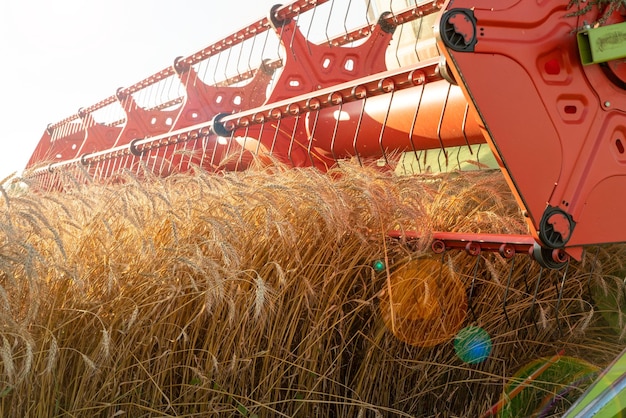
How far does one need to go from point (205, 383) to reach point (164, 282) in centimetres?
36

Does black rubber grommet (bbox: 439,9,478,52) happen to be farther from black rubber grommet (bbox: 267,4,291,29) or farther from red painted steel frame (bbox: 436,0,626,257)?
black rubber grommet (bbox: 267,4,291,29)

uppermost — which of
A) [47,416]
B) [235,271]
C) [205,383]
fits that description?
[235,271]

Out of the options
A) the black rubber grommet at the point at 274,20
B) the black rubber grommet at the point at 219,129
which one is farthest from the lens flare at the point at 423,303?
the black rubber grommet at the point at 274,20

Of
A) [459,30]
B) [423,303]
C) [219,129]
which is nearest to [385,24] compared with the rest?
[219,129]

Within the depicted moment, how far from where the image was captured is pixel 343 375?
100 inches


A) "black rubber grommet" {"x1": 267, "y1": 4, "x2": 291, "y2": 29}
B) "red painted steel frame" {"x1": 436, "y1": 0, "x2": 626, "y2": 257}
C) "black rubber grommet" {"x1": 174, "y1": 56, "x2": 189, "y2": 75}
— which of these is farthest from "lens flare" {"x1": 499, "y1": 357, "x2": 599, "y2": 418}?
"black rubber grommet" {"x1": 174, "y1": 56, "x2": 189, "y2": 75}

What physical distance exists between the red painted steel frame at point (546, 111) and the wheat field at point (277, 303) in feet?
1.16

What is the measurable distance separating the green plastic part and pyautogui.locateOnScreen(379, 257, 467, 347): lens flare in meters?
0.91

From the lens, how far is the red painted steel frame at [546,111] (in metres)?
1.93

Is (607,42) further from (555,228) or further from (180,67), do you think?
(180,67)

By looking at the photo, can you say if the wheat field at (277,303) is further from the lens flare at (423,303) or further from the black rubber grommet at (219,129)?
the black rubber grommet at (219,129)

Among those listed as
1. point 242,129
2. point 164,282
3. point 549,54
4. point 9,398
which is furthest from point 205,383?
point 242,129

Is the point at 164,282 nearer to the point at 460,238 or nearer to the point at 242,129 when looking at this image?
the point at 460,238

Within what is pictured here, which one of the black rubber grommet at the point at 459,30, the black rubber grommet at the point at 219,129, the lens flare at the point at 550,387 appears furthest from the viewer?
the black rubber grommet at the point at 219,129
